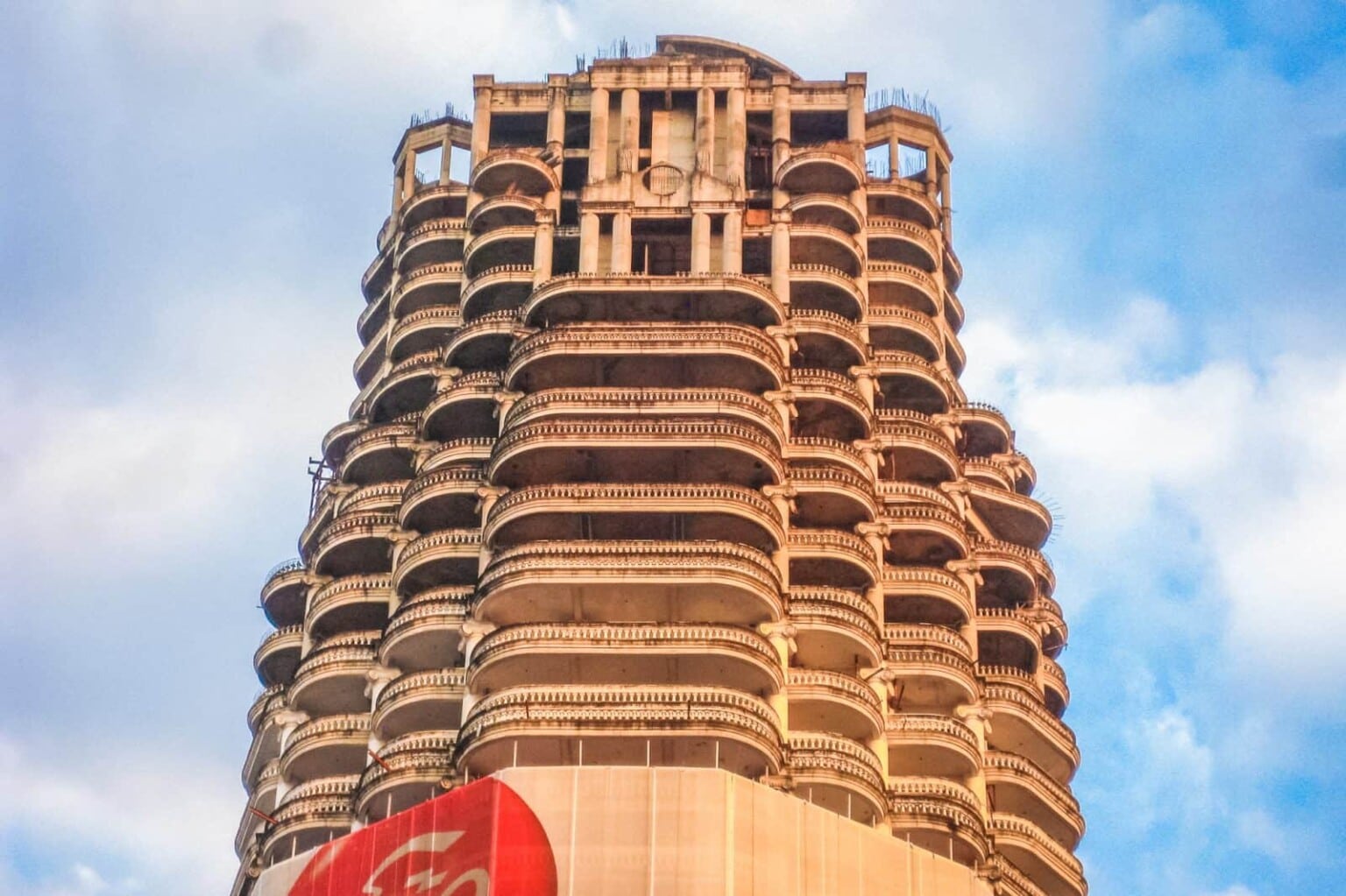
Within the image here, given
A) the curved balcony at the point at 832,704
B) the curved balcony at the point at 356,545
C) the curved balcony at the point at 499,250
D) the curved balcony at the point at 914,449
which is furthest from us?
the curved balcony at the point at 499,250

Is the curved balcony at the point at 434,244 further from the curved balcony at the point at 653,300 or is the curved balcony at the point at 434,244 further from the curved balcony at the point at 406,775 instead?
the curved balcony at the point at 406,775

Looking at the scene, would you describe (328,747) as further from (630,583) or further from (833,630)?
(833,630)

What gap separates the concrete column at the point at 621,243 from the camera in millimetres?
104562

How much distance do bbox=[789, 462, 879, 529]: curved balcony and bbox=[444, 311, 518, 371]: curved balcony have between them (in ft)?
45.3

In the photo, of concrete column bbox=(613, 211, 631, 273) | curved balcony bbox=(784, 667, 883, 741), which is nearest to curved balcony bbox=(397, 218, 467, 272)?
concrete column bbox=(613, 211, 631, 273)

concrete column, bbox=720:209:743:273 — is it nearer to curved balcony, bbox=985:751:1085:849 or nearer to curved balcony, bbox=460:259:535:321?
curved balcony, bbox=460:259:535:321

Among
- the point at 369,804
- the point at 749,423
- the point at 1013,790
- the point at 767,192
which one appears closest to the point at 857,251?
the point at 767,192

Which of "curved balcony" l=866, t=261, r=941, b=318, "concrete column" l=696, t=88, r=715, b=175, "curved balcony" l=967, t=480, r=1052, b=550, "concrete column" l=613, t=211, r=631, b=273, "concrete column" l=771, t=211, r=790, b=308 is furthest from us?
"curved balcony" l=866, t=261, r=941, b=318

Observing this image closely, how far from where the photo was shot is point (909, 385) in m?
106

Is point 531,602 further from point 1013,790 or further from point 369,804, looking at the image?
point 1013,790

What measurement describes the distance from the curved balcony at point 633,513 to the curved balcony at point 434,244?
66.6 feet

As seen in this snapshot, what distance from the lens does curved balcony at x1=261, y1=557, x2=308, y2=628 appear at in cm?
10388

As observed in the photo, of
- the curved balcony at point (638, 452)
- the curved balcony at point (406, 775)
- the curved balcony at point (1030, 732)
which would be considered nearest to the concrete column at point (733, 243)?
the curved balcony at point (638, 452)

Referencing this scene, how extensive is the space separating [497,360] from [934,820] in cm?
2798
